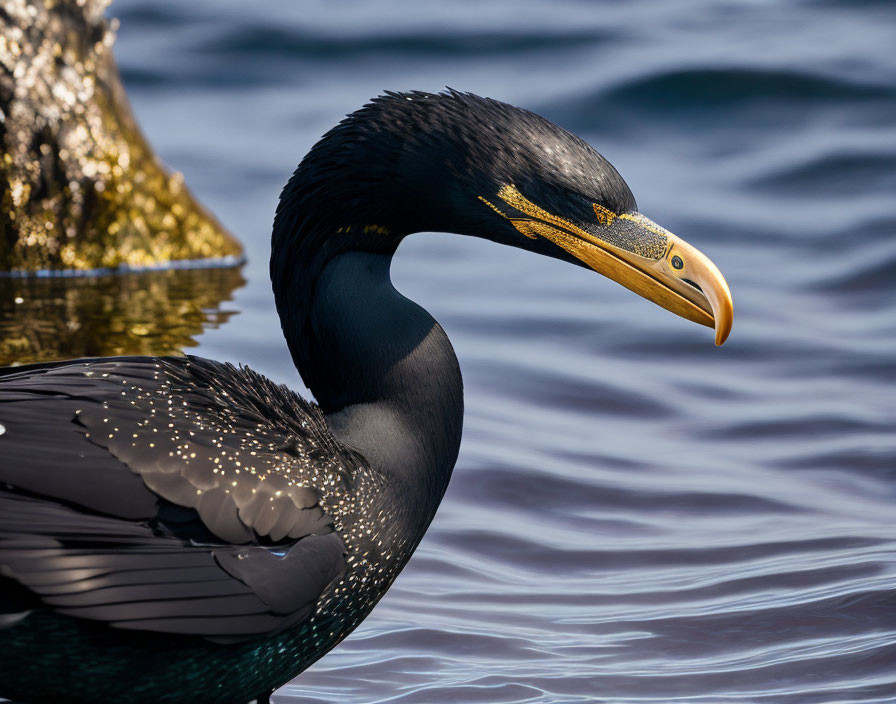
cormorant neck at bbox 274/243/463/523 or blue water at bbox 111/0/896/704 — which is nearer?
cormorant neck at bbox 274/243/463/523

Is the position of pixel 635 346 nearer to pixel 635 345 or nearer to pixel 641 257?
pixel 635 345

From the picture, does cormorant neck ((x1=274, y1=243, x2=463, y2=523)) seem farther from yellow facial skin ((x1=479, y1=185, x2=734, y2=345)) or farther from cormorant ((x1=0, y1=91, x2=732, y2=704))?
A: yellow facial skin ((x1=479, y1=185, x2=734, y2=345))

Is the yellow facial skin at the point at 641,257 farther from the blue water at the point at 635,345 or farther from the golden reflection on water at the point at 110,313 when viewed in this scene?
the golden reflection on water at the point at 110,313

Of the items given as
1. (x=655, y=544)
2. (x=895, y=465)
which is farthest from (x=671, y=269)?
(x=895, y=465)

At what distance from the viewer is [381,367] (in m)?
4.09

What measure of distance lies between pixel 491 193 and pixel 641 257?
432mm

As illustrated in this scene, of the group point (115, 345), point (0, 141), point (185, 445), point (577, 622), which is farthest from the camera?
point (0, 141)

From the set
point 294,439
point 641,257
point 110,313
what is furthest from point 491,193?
point 110,313

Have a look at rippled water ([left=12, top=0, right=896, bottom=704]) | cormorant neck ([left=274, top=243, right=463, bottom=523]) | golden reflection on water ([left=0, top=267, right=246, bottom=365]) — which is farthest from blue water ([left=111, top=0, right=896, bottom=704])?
cormorant neck ([left=274, top=243, right=463, bottom=523])

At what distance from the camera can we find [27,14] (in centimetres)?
757

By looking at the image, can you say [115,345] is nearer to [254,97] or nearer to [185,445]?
[185,445]

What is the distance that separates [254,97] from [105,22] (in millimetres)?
3735

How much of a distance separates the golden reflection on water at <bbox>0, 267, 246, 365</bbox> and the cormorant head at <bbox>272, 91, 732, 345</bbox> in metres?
2.29

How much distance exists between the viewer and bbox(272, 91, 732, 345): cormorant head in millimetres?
3963
